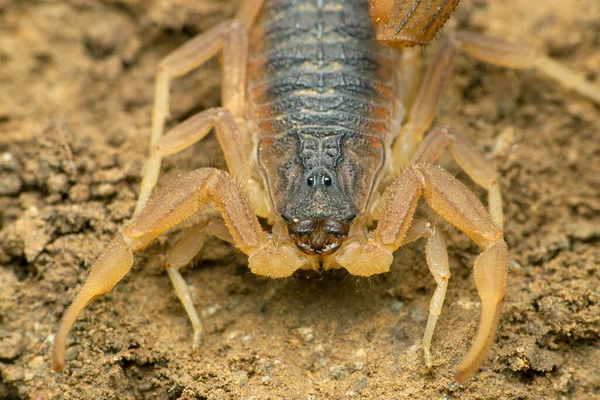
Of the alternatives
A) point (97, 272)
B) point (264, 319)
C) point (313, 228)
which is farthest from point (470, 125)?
point (97, 272)

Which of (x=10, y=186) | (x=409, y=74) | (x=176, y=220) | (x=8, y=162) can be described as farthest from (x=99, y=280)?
(x=409, y=74)

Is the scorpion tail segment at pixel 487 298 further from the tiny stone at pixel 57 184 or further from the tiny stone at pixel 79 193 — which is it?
the tiny stone at pixel 57 184

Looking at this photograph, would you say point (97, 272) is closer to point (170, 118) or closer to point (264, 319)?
point (264, 319)

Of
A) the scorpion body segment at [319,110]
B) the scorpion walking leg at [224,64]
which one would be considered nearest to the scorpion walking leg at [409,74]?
the scorpion body segment at [319,110]

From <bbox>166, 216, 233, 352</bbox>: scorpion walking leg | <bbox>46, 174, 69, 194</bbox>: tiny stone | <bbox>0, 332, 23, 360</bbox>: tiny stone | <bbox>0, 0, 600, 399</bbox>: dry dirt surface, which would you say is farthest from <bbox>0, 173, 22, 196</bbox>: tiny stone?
<bbox>166, 216, 233, 352</bbox>: scorpion walking leg

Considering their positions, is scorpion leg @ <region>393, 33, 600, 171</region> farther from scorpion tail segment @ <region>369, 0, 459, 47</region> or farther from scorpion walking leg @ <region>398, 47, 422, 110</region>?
scorpion tail segment @ <region>369, 0, 459, 47</region>

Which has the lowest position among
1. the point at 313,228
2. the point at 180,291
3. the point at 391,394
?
the point at 391,394
